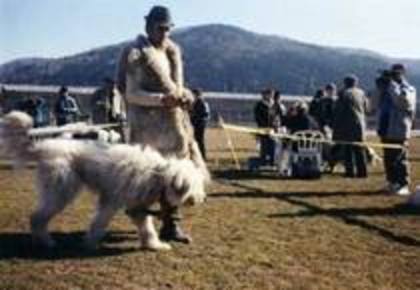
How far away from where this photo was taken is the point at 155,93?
8469 millimetres

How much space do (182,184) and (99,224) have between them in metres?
0.82

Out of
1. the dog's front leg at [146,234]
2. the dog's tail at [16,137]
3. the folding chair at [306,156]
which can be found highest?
the dog's tail at [16,137]

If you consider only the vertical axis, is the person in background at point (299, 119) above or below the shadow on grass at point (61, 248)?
above

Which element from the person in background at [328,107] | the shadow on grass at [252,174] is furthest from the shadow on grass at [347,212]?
the person in background at [328,107]

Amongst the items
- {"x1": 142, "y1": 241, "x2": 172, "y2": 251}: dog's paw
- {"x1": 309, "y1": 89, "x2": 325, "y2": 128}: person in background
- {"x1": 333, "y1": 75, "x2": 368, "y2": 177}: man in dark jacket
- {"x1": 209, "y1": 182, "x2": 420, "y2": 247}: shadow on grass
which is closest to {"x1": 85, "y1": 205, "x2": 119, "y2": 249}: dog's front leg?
{"x1": 142, "y1": 241, "x2": 172, "y2": 251}: dog's paw

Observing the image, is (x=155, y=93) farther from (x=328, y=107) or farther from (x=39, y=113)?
(x=39, y=113)

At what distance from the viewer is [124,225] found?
9703 mm

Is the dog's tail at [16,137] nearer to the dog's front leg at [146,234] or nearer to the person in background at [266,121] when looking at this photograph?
the dog's front leg at [146,234]

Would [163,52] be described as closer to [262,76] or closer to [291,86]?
[291,86]

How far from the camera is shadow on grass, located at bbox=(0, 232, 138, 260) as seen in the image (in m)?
7.71

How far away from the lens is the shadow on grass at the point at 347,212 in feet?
31.9

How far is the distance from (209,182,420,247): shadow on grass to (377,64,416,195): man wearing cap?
43 centimetres

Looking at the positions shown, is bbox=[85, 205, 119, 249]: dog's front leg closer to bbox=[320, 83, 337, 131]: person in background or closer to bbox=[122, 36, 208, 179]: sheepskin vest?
bbox=[122, 36, 208, 179]: sheepskin vest

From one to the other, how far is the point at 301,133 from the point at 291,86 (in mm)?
141464
